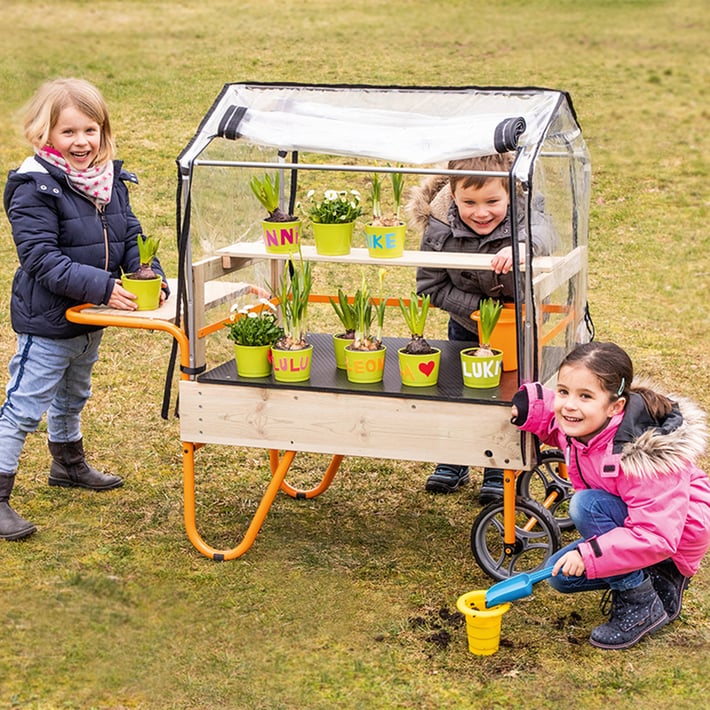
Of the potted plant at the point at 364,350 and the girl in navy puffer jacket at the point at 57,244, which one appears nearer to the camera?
the potted plant at the point at 364,350

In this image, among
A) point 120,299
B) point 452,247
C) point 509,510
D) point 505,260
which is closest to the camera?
point 505,260

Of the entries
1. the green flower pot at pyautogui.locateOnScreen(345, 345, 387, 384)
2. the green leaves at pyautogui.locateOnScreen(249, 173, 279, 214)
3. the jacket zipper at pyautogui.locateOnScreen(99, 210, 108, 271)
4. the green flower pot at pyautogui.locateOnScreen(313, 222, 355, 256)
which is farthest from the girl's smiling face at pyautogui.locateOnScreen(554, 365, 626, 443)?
the jacket zipper at pyautogui.locateOnScreen(99, 210, 108, 271)

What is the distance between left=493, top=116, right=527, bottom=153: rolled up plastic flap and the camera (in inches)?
139

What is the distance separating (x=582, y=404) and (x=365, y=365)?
771 mm

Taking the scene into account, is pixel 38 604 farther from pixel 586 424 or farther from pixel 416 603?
pixel 586 424

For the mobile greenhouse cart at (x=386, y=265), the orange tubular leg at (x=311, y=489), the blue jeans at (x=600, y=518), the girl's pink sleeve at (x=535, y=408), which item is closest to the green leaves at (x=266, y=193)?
the mobile greenhouse cart at (x=386, y=265)

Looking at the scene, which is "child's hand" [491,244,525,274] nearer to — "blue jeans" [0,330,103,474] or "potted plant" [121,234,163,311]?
"potted plant" [121,234,163,311]

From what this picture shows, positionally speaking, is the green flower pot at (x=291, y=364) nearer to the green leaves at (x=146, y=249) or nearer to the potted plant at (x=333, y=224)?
the potted plant at (x=333, y=224)

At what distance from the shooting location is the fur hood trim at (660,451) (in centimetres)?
333

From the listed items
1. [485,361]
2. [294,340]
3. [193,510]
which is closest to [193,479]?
[193,510]

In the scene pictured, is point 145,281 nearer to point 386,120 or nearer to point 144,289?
point 144,289

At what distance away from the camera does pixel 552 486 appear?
4402mm

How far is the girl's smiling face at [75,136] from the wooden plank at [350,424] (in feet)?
3.00

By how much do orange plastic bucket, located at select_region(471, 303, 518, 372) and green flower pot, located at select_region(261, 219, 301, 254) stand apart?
69 cm
